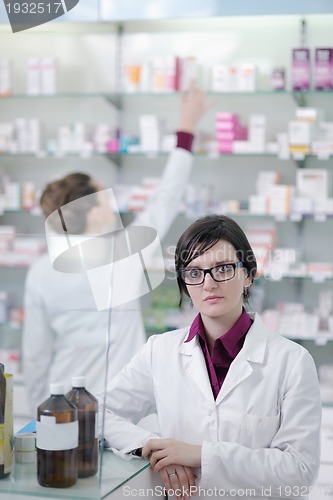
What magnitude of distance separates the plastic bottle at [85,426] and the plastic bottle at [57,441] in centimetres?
2

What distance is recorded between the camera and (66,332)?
1937 mm

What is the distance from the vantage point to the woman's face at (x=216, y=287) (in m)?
1.54

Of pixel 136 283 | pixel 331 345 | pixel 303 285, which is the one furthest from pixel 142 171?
pixel 136 283

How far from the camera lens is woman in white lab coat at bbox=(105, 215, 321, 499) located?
148 centimetres

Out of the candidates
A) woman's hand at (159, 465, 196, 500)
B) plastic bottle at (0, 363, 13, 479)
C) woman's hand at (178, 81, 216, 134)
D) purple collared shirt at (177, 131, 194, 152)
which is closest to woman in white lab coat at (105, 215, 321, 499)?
woman's hand at (159, 465, 196, 500)

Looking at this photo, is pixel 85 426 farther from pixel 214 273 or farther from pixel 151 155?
pixel 151 155

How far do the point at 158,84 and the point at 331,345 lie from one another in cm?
180

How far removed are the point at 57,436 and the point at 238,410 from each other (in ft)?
1.43

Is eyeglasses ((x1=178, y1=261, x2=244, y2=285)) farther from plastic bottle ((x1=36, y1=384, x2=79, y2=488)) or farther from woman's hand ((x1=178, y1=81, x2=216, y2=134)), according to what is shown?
woman's hand ((x1=178, y1=81, x2=216, y2=134))

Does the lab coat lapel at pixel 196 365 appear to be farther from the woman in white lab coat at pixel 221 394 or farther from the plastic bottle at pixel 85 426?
the plastic bottle at pixel 85 426

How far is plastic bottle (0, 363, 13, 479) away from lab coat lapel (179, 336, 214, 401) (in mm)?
415

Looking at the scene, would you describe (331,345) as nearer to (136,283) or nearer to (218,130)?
(218,130)

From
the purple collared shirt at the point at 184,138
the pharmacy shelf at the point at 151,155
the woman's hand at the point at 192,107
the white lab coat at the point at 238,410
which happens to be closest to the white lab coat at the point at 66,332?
the white lab coat at the point at 238,410

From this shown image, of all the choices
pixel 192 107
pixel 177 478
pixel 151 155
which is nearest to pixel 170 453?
pixel 177 478
